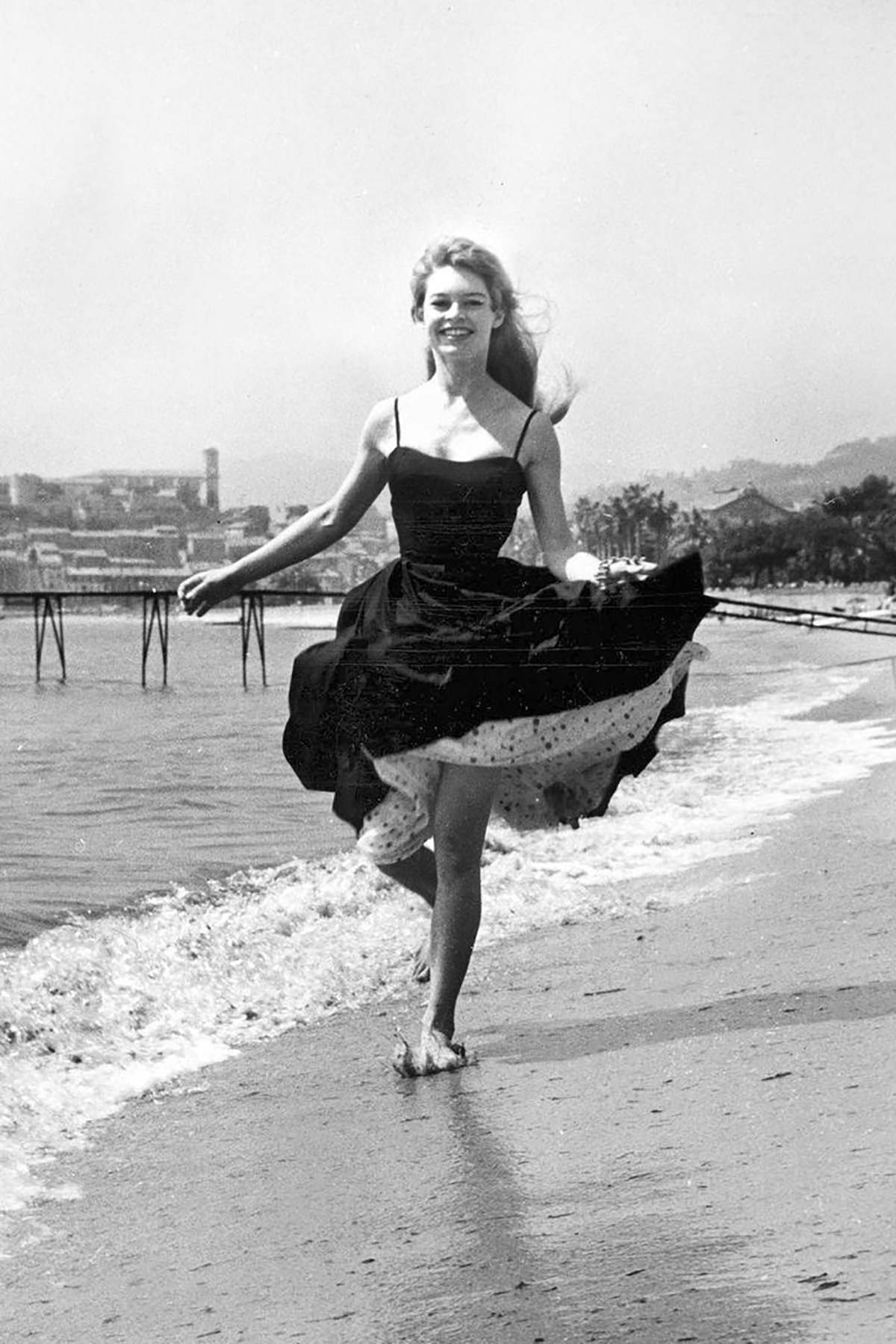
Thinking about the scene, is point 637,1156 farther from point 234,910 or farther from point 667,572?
point 234,910

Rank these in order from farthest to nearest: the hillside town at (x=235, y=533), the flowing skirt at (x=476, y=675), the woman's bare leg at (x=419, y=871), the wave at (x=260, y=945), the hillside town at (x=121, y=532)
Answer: the hillside town at (x=121, y=532), the wave at (x=260, y=945), the hillside town at (x=235, y=533), the woman's bare leg at (x=419, y=871), the flowing skirt at (x=476, y=675)

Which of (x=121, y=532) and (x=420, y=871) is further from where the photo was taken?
(x=121, y=532)

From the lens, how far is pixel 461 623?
3814mm

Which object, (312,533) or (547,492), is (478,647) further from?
(312,533)

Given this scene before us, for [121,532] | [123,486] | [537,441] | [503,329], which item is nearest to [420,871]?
[537,441]

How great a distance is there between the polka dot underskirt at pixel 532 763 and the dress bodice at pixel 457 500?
0.37 meters

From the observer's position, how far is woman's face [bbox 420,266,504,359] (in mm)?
3916

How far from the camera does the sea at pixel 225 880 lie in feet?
16.0

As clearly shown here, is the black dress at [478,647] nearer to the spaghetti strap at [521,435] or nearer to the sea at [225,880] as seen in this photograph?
the spaghetti strap at [521,435]

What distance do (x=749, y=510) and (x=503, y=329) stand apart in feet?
10.1

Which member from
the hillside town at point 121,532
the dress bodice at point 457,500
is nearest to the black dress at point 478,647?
the dress bodice at point 457,500

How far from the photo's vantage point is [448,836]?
12.7ft

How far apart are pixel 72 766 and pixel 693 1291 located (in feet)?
42.1

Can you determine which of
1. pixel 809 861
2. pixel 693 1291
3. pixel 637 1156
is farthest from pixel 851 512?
pixel 693 1291
